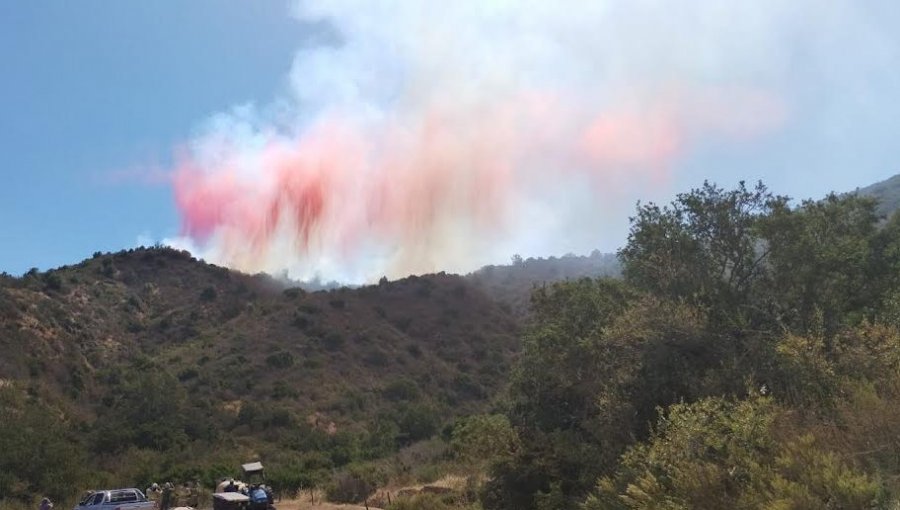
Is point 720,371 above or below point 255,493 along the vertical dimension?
above

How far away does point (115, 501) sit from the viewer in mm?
27078

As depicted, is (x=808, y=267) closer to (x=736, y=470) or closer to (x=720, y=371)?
(x=720, y=371)

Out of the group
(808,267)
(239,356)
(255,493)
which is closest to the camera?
(808,267)

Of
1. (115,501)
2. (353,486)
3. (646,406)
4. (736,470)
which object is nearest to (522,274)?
(353,486)

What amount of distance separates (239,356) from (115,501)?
5385 cm

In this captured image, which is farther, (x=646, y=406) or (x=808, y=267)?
(x=808, y=267)

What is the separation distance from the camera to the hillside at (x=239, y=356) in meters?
59.3

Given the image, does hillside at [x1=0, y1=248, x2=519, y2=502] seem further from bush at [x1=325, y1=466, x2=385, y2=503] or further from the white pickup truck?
the white pickup truck

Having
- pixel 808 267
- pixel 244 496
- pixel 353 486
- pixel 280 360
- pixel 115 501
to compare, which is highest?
pixel 280 360

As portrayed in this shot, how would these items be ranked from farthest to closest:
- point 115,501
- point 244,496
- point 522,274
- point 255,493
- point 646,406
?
1. point 522,274
2. point 115,501
3. point 255,493
4. point 244,496
5. point 646,406

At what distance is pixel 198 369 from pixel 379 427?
2595 centimetres

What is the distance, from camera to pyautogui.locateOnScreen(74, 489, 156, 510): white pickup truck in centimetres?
2636

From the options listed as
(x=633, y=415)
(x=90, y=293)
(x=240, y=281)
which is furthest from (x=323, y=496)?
(x=240, y=281)

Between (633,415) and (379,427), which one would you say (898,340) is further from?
(379,427)
